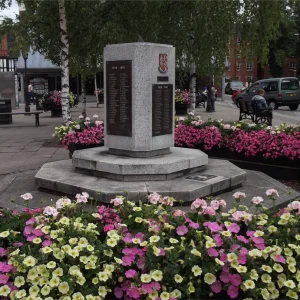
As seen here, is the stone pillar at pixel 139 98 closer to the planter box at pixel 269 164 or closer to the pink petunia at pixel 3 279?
the planter box at pixel 269 164

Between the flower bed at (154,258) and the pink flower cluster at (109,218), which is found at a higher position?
the pink flower cluster at (109,218)

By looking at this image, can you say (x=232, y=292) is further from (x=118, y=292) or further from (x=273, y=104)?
(x=273, y=104)

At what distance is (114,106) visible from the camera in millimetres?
6973

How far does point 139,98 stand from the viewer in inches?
261

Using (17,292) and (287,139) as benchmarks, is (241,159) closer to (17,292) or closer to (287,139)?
(287,139)

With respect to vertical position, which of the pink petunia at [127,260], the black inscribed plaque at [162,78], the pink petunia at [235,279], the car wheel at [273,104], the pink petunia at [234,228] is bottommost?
the pink petunia at [235,279]

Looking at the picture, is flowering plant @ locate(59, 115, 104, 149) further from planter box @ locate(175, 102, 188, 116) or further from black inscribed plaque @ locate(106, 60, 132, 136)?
planter box @ locate(175, 102, 188, 116)

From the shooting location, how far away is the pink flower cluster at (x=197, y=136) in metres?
8.86

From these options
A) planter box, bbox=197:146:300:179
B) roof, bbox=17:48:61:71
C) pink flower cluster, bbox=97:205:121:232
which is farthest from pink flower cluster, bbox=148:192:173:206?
roof, bbox=17:48:61:71

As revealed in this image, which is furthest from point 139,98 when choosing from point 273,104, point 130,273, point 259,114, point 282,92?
point 273,104

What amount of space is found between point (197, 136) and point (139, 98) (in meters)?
2.70

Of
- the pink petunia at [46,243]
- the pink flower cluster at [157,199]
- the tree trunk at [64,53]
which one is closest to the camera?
the pink petunia at [46,243]

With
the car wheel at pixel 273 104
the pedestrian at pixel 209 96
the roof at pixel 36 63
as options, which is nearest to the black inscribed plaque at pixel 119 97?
the pedestrian at pixel 209 96

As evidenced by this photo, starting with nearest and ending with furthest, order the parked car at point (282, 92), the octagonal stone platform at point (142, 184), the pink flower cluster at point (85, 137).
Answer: the octagonal stone platform at point (142, 184) → the pink flower cluster at point (85, 137) → the parked car at point (282, 92)
